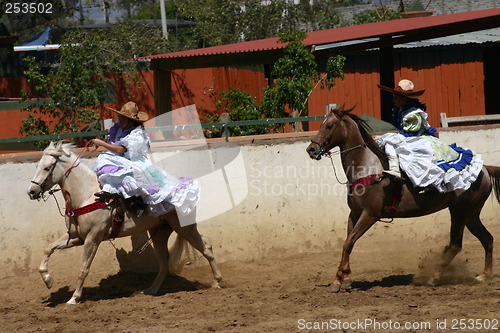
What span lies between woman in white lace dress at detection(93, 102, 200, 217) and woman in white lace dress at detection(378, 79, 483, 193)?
2.51m

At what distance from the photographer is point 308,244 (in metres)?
8.99

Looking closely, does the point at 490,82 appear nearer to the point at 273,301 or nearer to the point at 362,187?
the point at 362,187

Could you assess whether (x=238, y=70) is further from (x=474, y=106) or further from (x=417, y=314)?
(x=417, y=314)

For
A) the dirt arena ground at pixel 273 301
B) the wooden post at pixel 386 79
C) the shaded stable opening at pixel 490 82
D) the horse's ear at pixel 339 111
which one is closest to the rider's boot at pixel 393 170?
the horse's ear at pixel 339 111

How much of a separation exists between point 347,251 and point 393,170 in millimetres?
1086

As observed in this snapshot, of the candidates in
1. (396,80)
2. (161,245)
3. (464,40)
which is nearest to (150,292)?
(161,245)

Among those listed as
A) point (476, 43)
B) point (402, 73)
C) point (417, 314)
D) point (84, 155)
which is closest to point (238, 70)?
point (402, 73)

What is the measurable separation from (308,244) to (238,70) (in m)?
10.5

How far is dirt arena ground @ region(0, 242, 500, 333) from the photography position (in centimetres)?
565

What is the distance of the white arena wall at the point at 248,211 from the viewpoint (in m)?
7.68

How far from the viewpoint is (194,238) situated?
7520 millimetres

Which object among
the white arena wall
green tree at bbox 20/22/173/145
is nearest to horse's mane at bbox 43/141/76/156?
the white arena wall

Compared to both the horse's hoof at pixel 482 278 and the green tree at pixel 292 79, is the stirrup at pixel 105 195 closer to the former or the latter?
the horse's hoof at pixel 482 278

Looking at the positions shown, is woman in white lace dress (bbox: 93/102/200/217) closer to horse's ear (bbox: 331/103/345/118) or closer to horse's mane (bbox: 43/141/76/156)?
horse's mane (bbox: 43/141/76/156)
